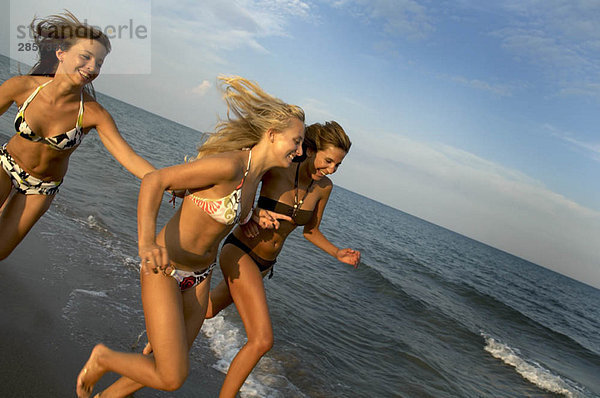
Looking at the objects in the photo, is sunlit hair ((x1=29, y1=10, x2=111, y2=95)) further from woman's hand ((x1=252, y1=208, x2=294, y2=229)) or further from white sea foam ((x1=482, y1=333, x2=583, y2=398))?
white sea foam ((x1=482, y1=333, x2=583, y2=398))

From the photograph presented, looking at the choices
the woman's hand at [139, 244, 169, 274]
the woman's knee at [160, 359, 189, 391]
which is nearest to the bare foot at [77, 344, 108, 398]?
the woman's knee at [160, 359, 189, 391]

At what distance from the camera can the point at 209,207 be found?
9.47ft

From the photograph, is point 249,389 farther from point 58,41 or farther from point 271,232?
point 58,41

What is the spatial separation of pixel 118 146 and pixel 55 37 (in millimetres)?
1060

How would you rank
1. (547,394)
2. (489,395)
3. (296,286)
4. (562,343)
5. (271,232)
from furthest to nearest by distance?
(562,343)
(296,286)
(547,394)
(489,395)
(271,232)

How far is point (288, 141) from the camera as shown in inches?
127

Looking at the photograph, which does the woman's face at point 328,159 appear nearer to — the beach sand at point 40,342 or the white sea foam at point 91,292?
the beach sand at point 40,342

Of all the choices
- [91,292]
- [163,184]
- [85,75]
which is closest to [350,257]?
[163,184]

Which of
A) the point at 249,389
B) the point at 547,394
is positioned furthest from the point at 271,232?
the point at 547,394

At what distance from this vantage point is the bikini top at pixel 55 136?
3424 mm

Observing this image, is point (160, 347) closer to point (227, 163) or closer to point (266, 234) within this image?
point (227, 163)

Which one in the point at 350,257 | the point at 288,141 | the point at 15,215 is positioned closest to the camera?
the point at 288,141

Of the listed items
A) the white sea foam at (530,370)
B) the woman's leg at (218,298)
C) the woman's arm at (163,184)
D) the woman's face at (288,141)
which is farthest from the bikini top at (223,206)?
the white sea foam at (530,370)

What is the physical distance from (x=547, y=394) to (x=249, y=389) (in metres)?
8.06
